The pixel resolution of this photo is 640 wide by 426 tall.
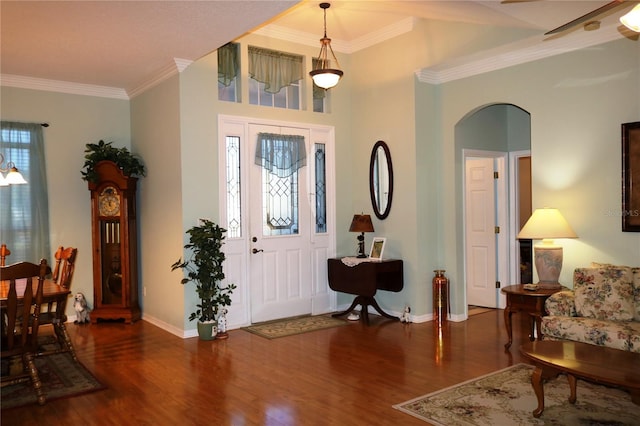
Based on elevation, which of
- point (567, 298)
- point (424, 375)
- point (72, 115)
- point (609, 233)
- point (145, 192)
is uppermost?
point (72, 115)

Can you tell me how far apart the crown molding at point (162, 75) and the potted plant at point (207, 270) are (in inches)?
59.8

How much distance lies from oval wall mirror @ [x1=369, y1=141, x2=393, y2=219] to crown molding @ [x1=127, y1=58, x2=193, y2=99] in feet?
7.58

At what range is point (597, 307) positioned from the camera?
3.97 m

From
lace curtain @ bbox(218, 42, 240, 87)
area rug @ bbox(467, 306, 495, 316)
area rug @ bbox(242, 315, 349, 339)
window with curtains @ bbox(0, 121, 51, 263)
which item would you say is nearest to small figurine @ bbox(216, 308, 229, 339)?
area rug @ bbox(242, 315, 349, 339)

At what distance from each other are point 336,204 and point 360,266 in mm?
969

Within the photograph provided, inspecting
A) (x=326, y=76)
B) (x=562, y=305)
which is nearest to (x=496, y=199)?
(x=562, y=305)

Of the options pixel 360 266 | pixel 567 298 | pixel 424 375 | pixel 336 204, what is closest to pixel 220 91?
pixel 336 204

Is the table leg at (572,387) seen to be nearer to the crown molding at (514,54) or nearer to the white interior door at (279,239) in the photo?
the crown molding at (514,54)

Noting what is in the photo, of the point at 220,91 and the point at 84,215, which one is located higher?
the point at 220,91

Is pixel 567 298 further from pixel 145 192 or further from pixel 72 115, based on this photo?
pixel 72 115

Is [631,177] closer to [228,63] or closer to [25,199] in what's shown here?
[228,63]

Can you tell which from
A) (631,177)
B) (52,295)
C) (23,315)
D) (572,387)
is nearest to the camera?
(572,387)

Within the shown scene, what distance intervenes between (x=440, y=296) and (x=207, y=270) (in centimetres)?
245

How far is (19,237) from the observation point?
5.75 metres
